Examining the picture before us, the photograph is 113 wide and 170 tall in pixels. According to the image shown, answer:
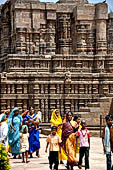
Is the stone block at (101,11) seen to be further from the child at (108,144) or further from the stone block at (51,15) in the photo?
the child at (108,144)

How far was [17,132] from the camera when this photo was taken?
17.2 m

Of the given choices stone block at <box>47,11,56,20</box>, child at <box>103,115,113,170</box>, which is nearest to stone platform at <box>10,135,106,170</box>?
child at <box>103,115,113,170</box>

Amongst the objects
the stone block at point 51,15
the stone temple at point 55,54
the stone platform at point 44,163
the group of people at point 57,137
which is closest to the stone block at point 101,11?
the stone temple at point 55,54

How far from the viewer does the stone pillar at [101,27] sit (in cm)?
3503

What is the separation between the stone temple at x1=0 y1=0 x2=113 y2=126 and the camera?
30047 mm

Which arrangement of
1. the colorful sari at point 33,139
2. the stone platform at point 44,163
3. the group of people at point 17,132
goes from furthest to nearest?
the colorful sari at point 33,139
the group of people at point 17,132
the stone platform at point 44,163

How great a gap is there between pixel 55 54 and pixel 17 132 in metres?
17.9

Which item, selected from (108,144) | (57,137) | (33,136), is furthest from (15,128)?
(108,144)

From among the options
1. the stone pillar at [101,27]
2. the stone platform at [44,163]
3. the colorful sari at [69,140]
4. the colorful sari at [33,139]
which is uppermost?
the stone pillar at [101,27]

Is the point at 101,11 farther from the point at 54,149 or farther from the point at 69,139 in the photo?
the point at 54,149

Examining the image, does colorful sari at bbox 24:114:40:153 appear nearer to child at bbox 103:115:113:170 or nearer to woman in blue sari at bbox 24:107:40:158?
woman in blue sari at bbox 24:107:40:158

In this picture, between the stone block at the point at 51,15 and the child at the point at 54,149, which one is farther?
the stone block at the point at 51,15

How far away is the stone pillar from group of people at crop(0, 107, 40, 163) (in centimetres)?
1816

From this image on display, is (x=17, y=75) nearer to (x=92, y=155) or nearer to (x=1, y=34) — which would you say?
(x=1, y=34)
